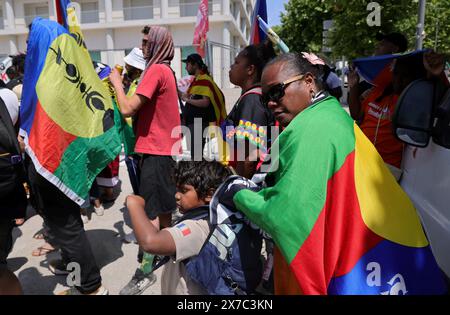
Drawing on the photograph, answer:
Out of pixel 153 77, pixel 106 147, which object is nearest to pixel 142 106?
pixel 153 77

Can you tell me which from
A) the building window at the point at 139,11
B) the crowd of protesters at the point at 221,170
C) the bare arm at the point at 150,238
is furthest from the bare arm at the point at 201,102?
the building window at the point at 139,11

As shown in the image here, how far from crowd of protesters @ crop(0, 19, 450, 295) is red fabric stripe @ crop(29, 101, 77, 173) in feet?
0.37

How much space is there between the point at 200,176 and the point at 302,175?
662 mm

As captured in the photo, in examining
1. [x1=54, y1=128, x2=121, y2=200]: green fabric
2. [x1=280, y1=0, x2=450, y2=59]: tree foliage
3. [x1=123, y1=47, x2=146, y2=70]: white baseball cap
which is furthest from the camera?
[x1=280, y1=0, x2=450, y2=59]: tree foliage

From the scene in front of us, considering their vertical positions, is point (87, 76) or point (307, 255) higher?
point (87, 76)

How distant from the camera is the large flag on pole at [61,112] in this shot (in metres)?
2.31

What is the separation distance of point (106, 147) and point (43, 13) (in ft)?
102

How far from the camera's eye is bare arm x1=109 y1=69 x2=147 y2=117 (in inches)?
104

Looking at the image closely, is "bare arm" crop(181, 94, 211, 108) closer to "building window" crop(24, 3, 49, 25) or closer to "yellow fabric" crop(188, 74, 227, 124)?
"yellow fabric" crop(188, 74, 227, 124)

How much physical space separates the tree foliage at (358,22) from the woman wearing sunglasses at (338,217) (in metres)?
11.0

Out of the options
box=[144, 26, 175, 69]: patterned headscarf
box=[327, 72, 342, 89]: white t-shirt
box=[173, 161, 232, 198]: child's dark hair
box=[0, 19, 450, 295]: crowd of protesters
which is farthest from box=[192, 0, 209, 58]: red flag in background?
box=[173, 161, 232, 198]: child's dark hair
